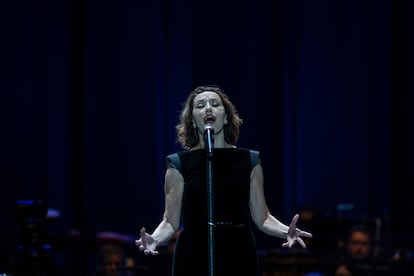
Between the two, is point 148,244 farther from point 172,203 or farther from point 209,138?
point 209,138

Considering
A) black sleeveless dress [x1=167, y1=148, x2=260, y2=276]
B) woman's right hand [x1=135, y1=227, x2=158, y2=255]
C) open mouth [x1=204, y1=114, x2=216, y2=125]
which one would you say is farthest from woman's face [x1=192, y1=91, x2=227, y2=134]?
woman's right hand [x1=135, y1=227, x2=158, y2=255]

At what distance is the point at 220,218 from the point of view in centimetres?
400

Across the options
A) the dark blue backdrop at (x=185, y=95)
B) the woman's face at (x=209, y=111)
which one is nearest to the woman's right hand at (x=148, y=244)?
the woman's face at (x=209, y=111)

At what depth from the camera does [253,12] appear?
1014 centimetres

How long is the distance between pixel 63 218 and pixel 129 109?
1525 millimetres

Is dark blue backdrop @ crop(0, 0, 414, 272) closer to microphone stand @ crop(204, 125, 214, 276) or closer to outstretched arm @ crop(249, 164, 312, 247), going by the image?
outstretched arm @ crop(249, 164, 312, 247)

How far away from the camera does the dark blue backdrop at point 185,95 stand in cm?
933

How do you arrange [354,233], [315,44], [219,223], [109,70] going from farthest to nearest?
[315,44]
[109,70]
[354,233]
[219,223]

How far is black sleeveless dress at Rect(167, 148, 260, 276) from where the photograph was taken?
13.1 feet

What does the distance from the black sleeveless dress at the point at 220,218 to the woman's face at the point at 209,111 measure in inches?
6.4

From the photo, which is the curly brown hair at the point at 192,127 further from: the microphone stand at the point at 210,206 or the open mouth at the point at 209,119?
the microphone stand at the point at 210,206

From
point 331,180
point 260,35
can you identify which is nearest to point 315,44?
point 260,35

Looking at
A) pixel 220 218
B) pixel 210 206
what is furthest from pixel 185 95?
pixel 210 206

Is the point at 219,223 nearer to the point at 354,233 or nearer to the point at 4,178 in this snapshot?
the point at 354,233
